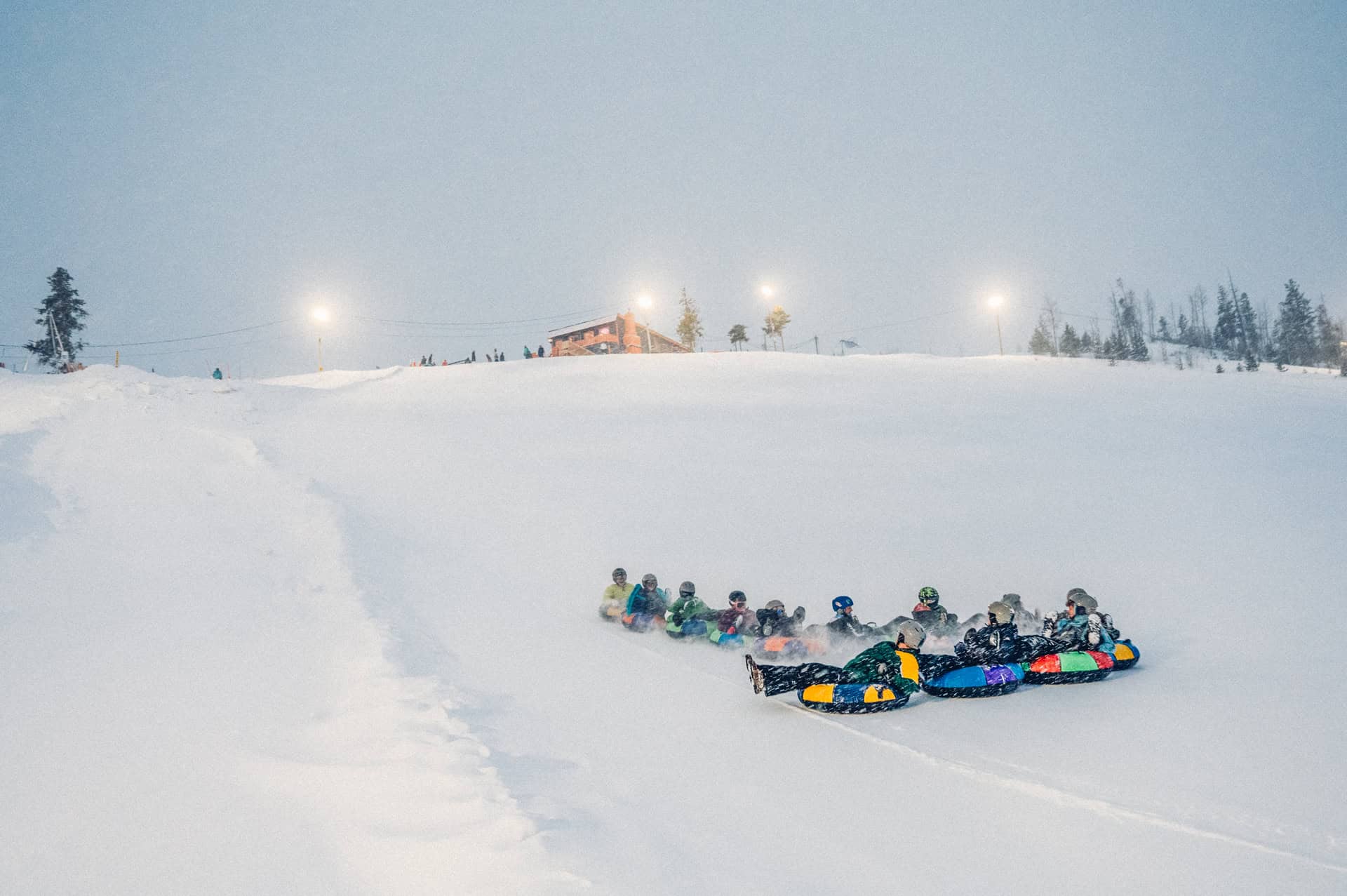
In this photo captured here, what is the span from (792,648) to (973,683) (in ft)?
8.08

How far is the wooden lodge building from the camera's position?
63281 mm

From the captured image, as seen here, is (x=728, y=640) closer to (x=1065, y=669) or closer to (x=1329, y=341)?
(x=1065, y=669)

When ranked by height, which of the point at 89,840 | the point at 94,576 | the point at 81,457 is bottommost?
the point at 89,840

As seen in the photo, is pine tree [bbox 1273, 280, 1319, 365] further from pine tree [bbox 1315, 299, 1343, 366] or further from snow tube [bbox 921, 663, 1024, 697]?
snow tube [bbox 921, 663, 1024, 697]

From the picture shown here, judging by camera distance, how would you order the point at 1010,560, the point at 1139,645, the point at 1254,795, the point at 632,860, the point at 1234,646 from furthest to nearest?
the point at 1010,560 → the point at 1139,645 → the point at 1234,646 → the point at 1254,795 → the point at 632,860

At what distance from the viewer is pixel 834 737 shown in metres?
6.75

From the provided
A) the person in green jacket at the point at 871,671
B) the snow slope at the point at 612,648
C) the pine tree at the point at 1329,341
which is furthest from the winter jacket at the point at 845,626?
the pine tree at the point at 1329,341

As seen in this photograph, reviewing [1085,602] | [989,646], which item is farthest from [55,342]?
[1085,602]

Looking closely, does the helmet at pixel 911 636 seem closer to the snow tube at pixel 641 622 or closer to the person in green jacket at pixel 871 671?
the person in green jacket at pixel 871 671

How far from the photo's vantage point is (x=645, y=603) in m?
11.0

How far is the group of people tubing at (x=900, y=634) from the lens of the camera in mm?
7500

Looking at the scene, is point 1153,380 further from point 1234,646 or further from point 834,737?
point 834,737

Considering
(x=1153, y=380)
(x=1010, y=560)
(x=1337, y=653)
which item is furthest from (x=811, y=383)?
(x=1337, y=653)

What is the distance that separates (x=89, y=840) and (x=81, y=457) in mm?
12844
